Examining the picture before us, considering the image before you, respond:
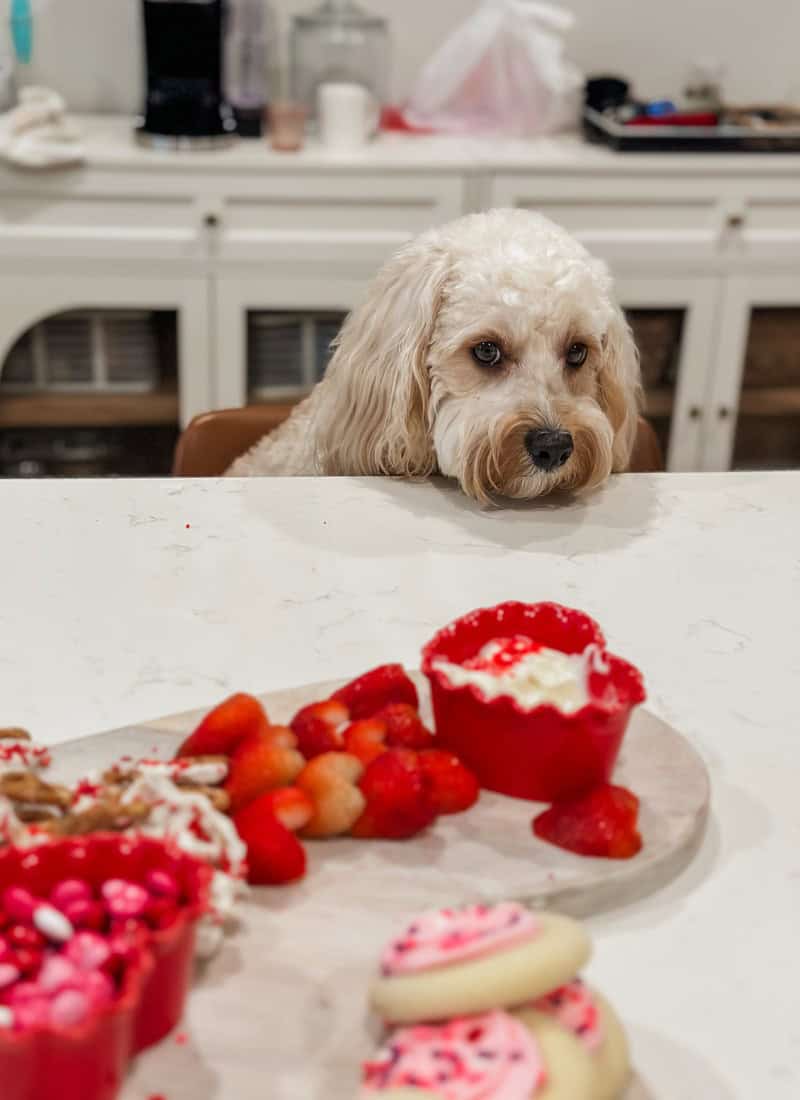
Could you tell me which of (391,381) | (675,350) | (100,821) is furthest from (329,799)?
(675,350)

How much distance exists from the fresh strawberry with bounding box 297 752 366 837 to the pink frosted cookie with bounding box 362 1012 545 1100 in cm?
20

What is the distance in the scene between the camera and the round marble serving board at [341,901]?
0.70 m

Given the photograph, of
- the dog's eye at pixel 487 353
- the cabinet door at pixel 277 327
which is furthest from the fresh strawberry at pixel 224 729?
the cabinet door at pixel 277 327

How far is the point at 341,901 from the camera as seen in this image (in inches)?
32.4

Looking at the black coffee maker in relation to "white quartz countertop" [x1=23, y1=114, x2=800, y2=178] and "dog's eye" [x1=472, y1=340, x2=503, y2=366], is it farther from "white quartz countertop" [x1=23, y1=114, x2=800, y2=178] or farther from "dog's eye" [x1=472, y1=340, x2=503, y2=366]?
"dog's eye" [x1=472, y1=340, x2=503, y2=366]

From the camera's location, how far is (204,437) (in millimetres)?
2006

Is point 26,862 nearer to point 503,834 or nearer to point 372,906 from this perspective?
point 372,906

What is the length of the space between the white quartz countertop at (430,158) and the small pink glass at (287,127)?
28 mm

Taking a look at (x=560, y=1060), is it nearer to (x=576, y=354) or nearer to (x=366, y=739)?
(x=366, y=739)

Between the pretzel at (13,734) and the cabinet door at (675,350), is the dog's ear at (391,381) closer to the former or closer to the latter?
the pretzel at (13,734)

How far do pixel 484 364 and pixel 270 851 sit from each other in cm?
101

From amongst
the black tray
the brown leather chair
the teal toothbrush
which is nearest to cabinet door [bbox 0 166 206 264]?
the teal toothbrush

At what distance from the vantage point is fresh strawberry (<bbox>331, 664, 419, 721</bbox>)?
1000 millimetres

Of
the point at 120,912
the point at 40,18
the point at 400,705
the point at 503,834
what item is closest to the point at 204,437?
the point at 400,705
